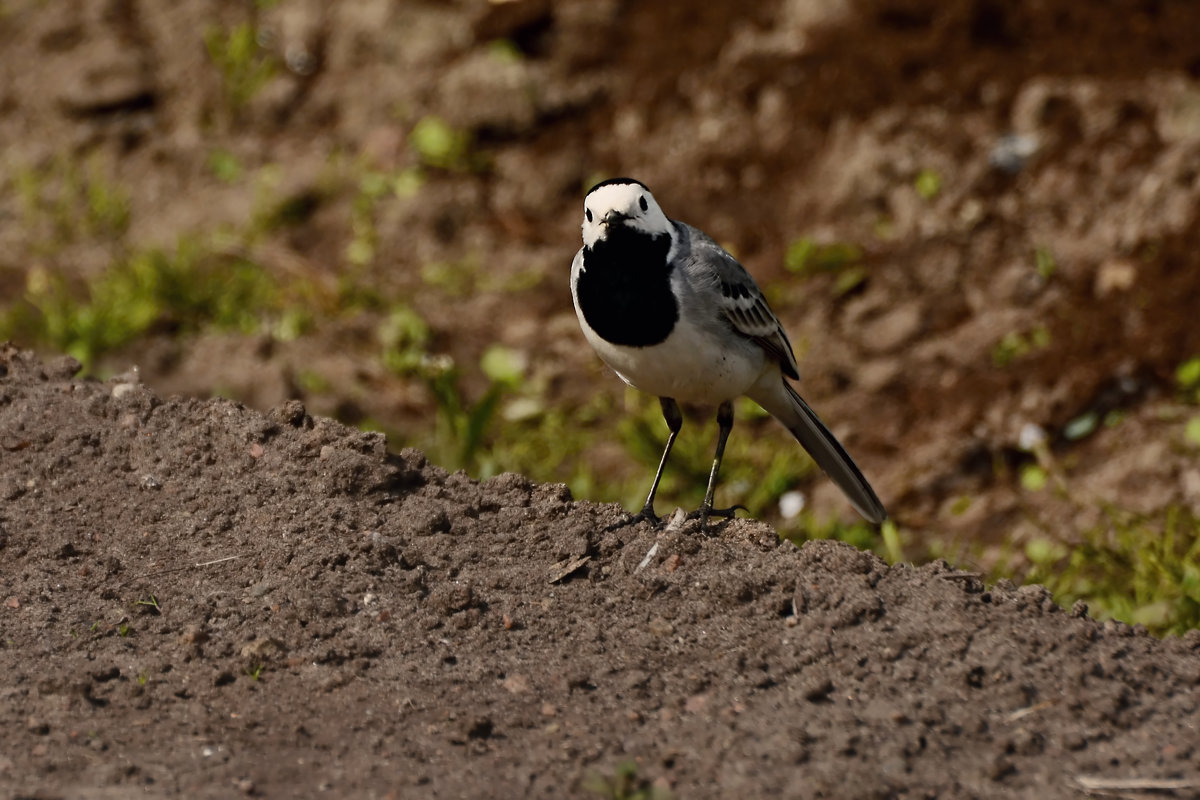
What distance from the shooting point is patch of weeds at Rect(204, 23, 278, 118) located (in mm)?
8477

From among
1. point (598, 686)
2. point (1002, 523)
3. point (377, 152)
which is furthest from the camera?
point (377, 152)

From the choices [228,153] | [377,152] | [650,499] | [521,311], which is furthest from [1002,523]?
[228,153]

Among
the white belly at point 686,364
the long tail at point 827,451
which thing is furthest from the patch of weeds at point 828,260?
the white belly at point 686,364

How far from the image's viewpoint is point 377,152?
8.23 m

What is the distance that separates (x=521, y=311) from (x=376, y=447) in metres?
3.34

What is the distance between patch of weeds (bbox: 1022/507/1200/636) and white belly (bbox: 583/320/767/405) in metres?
1.32

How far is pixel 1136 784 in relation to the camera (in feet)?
9.20

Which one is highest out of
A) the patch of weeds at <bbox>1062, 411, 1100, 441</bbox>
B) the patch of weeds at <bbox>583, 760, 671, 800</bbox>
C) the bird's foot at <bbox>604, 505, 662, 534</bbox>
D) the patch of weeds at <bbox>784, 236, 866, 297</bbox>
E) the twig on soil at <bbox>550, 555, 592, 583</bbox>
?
the patch of weeds at <bbox>784, 236, 866, 297</bbox>

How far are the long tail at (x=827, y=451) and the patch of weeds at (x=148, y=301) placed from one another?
3.16 m

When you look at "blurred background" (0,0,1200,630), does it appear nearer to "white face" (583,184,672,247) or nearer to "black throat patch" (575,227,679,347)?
"black throat patch" (575,227,679,347)

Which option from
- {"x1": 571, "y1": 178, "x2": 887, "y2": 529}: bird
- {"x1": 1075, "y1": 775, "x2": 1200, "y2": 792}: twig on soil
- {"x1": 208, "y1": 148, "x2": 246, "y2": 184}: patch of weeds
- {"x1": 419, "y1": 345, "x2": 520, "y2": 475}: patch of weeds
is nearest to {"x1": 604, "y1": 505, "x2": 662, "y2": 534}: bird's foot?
{"x1": 571, "y1": 178, "x2": 887, "y2": 529}: bird

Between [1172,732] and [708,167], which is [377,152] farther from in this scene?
[1172,732]

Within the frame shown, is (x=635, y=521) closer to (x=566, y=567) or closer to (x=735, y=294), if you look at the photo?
(x=566, y=567)

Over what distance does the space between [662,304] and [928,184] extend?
3453 millimetres
